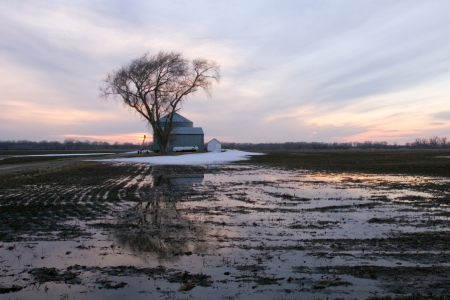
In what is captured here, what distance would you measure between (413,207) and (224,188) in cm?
786

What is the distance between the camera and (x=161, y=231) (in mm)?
7762

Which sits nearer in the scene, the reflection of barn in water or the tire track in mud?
the tire track in mud

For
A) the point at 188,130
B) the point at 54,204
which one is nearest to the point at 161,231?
the point at 54,204

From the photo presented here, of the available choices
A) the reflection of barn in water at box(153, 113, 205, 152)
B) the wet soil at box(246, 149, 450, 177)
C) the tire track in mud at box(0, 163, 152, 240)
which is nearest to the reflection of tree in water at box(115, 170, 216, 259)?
the tire track in mud at box(0, 163, 152, 240)

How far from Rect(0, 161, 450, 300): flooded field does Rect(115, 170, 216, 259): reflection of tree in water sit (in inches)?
1.0

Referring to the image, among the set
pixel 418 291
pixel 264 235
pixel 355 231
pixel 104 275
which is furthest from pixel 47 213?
pixel 418 291

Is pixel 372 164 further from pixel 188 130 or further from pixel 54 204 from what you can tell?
pixel 188 130

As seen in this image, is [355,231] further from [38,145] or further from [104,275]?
[38,145]

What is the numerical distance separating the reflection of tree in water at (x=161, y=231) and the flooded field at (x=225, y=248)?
0.09ft

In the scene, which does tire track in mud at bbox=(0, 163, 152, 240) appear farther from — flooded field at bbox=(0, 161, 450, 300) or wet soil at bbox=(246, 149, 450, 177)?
wet soil at bbox=(246, 149, 450, 177)

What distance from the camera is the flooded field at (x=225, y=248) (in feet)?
15.5

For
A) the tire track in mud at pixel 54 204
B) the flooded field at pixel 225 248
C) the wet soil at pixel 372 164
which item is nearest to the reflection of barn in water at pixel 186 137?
the wet soil at pixel 372 164

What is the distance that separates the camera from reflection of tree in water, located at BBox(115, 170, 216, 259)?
644cm

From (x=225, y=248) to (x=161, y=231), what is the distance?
1.98 m
